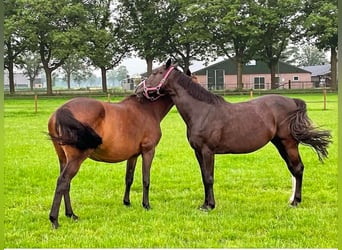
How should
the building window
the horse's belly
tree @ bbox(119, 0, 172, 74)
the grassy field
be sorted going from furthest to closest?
the building window, tree @ bbox(119, 0, 172, 74), the horse's belly, the grassy field

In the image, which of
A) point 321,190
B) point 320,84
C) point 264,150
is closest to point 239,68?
point 320,84

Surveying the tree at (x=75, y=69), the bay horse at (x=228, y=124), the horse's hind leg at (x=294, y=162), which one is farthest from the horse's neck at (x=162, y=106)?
the tree at (x=75, y=69)

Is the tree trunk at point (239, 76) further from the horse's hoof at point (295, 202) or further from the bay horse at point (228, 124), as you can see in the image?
the horse's hoof at point (295, 202)

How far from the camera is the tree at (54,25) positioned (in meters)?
30.5

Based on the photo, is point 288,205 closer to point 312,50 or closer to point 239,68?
point 239,68

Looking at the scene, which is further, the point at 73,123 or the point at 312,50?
the point at 312,50

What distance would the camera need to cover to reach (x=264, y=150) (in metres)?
8.55

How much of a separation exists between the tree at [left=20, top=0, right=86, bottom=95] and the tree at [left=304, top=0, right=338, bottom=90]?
17.3 metres

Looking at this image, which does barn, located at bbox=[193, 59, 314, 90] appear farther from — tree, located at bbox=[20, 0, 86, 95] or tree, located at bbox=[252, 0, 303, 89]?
tree, located at bbox=[20, 0, 86, 95]

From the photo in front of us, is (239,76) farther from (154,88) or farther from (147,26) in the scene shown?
(154,88)

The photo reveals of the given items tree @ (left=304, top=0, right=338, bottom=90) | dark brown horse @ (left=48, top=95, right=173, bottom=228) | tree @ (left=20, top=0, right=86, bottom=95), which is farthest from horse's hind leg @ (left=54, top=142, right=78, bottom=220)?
tree @ (left=304, top=0, right=338, bottom=90)

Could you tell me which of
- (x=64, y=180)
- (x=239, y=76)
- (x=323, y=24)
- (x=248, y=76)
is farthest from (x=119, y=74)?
(x=64, y=180)

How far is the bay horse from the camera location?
4.53 metres

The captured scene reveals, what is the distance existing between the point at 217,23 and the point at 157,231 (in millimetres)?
32064
